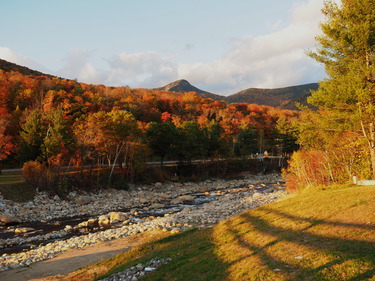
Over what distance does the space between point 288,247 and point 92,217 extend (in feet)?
70.2

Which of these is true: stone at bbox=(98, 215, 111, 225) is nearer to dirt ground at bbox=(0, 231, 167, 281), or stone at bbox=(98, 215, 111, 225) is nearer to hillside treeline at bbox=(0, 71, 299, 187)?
dirt ground at bbox=(0, 231, 167, 281)

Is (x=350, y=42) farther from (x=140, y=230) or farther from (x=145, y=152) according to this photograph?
(x=145, y=152)

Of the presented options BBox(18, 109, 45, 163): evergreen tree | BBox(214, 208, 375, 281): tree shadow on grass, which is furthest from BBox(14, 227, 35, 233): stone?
BBox(18, 109, 45, 163): evergreen tree

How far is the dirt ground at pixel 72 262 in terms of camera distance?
12.3 metres

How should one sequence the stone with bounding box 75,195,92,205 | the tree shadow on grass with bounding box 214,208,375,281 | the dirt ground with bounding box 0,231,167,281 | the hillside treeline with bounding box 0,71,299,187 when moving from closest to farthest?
the tree shadow on grass with bounding box 214,208,375,281 → the dirt ground with bounding box 0,231,167,281 → the stone with bounding box 75,195,92,205 → the hillside treeline with bounding box 0,71,299,187

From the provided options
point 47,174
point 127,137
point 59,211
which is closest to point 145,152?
point 127,137

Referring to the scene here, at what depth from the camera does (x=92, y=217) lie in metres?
26.4

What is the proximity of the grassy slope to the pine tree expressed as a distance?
690 centimetres

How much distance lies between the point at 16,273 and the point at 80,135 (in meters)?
27.1

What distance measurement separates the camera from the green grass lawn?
7.33 m

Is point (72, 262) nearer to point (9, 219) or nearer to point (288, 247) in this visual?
point (288, 247)

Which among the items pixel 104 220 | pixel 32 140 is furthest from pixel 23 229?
pixel 32 140

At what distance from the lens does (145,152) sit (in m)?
45.7

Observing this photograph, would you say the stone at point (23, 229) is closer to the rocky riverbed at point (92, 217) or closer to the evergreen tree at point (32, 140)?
the rocky riverbed at point (92, 217)
